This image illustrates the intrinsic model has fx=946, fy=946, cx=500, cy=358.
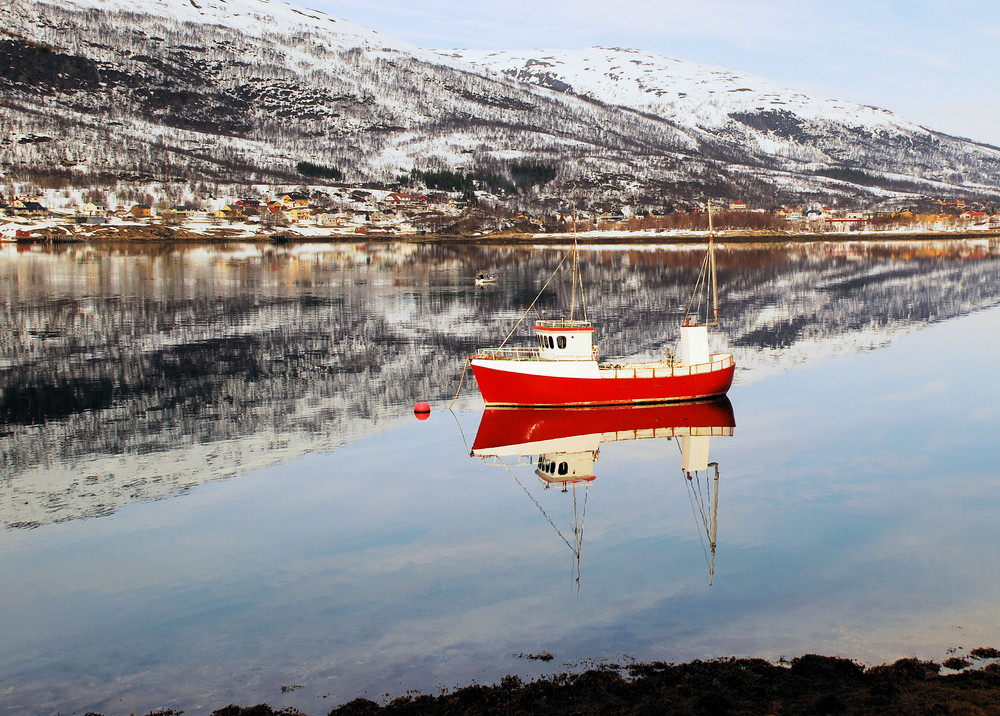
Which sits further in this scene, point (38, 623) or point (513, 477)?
point (513, 477)

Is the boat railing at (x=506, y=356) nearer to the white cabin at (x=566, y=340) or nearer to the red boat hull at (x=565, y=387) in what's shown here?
the red boat hull at (x=565, y=387)

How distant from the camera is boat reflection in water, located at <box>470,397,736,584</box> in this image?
22766mm

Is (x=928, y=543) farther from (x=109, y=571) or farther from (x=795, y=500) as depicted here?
(x=109, y=571)

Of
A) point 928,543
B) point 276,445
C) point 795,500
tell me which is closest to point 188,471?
point 276,445

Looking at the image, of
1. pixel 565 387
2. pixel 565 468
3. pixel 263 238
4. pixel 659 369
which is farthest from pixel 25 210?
pixel 565 468

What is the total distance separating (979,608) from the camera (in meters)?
15.4

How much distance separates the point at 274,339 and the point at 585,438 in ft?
81.2

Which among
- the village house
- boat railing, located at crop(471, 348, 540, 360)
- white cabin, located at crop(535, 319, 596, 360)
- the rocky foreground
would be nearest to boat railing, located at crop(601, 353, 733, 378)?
white cabin, located at crop(535, 319, 596, 360)

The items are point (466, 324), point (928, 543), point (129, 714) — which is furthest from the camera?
point (466, 324)

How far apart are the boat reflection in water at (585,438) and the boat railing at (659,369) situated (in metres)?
1.15

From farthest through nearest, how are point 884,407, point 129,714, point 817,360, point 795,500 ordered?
point 817,360 → point 884,407 → point 795,500 → point 129,714

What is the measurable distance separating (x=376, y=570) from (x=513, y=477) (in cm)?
721

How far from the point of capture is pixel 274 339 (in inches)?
1886

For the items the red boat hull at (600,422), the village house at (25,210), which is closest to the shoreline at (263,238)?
the village house at (25,210)
